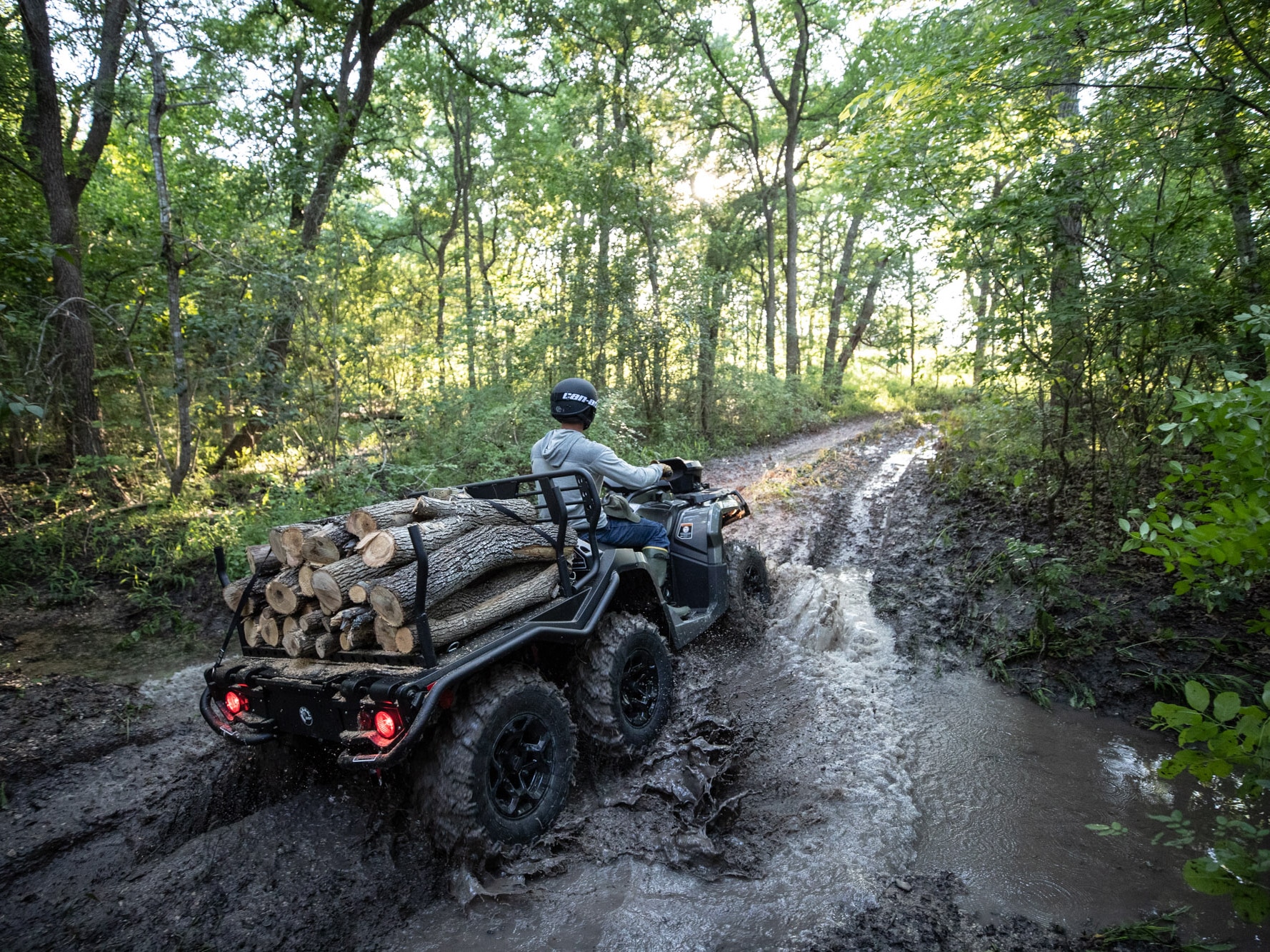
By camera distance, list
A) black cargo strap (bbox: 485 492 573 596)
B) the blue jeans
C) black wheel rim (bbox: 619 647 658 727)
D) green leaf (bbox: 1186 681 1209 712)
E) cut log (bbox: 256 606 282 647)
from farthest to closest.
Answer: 1. the blue jeans
2. black wheel rim (bbox: 619 647 658 727)
3. black cargo strap (bbox: 485 492 573 596)
4. cut log (bbox: 256 606 282 647)
5. green leaf (bbox: 1186 681 1209 712)

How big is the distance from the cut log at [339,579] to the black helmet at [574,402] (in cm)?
144

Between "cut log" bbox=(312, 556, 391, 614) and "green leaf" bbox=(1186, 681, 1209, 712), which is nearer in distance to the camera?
"green leaf" bbox=(1186, 681, 1209, 712)

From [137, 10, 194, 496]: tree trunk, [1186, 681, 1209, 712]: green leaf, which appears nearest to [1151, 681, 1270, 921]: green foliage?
[1186, 681, 1209, 712]: green leaf

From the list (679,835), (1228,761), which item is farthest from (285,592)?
(1228,761)

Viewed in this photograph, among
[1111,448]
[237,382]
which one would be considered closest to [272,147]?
[237,382]

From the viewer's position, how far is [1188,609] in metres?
4.18

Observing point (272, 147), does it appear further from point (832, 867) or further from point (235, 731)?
point (832, 867)

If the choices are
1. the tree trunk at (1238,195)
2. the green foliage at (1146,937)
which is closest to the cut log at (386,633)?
the green foliage at (1146,937)

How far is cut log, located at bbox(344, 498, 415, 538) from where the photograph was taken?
2.95 m

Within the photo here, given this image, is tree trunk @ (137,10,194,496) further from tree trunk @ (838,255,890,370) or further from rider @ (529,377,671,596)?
tree trunk @ (838,255,890,370)

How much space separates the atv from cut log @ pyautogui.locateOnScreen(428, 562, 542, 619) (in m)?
0.18

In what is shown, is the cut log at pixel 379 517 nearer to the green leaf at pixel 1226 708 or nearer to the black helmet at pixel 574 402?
the black helmet at pixel 574 402

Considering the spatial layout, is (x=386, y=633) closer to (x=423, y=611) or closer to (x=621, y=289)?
(x=423, y=611)

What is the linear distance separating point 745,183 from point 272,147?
13911mm
